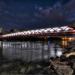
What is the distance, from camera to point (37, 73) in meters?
21.6

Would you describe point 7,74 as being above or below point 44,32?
below

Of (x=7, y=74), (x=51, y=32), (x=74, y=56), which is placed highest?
(x=51, y=32)

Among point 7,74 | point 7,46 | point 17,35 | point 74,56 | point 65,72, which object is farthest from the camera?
point 7,46

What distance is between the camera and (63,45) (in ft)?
144

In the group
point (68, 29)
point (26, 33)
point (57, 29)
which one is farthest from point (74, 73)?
point (26, 33)

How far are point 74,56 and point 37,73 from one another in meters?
5.50

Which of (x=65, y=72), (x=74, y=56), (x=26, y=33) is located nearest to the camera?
(x=65, y=72)

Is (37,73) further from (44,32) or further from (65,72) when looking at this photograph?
(44,32)

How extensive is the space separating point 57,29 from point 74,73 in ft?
57.1

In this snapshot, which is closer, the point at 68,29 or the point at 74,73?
the point at 74,73

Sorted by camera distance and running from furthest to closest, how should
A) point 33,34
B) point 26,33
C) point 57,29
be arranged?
point 26,33 < point 33,34 < point 57,29

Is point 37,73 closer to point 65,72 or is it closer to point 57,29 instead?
point 65,72

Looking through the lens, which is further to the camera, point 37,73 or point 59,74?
point 37,73

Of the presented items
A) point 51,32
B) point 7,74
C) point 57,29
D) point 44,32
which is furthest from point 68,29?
point 7,74
